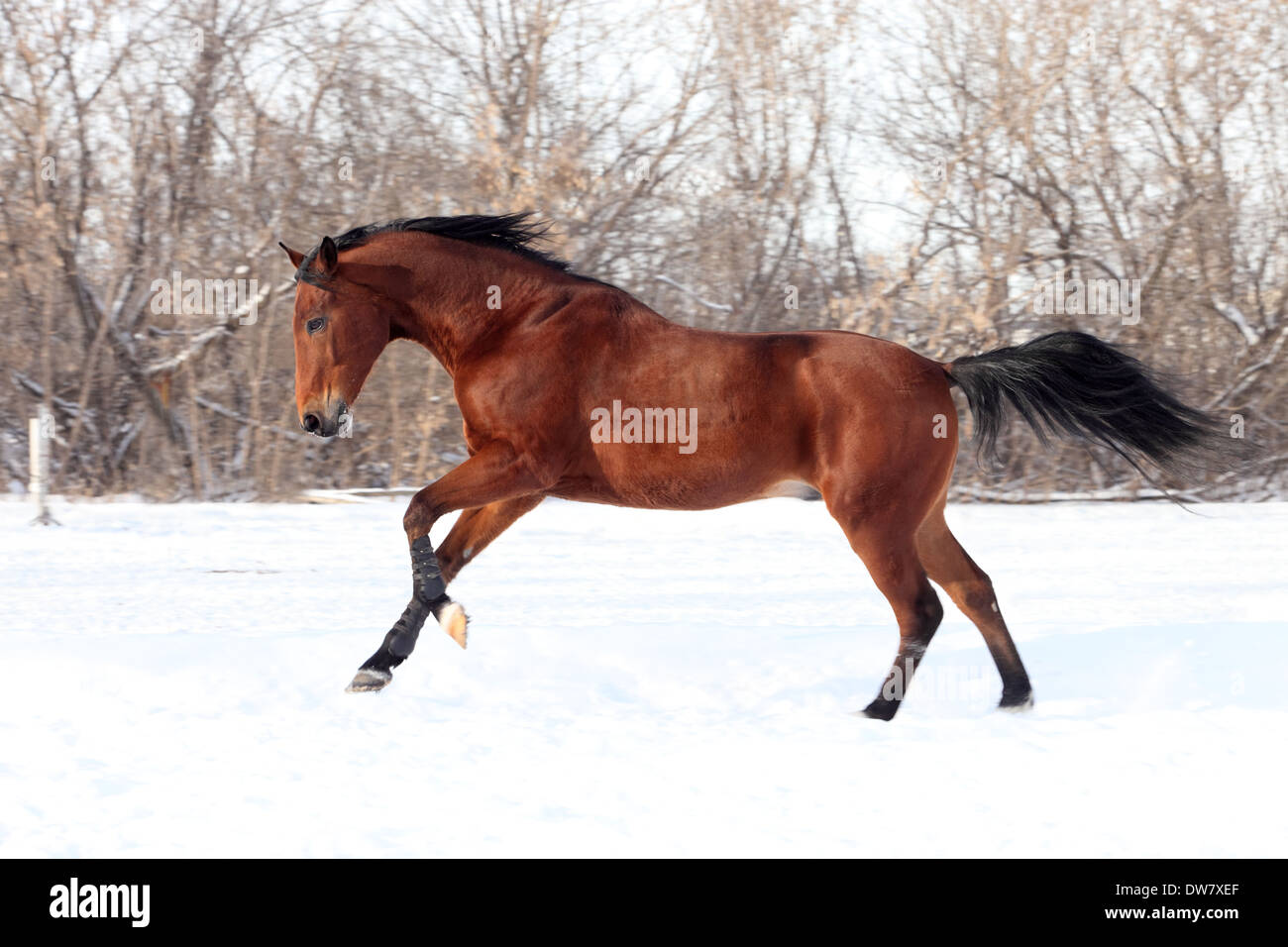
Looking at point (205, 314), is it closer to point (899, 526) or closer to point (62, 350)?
point (62, 350)

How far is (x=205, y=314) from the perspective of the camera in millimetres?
12438

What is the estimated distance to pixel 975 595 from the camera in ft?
14.2

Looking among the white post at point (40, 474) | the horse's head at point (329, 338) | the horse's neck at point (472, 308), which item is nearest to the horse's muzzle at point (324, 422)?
the horse's head at point (329, 338)

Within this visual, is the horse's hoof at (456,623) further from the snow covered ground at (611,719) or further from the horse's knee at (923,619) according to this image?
the horse's knee at (923,619)

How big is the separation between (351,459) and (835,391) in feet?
30.1

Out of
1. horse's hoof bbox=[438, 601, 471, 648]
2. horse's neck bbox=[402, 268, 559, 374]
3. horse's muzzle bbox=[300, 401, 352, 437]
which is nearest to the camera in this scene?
horse's hoof bbox=[438, 601, 471, 648]

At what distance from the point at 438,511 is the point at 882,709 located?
5.31 ft

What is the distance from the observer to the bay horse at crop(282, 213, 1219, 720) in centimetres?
412

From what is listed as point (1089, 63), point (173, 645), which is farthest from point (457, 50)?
point (173, 645)

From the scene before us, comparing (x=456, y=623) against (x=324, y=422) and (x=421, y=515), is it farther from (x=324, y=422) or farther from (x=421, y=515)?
(x=324, y=422)

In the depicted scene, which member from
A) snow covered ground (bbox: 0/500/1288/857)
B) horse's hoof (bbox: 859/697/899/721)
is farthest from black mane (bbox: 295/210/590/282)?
horse's hoof (bbox: 859/697/899/721)

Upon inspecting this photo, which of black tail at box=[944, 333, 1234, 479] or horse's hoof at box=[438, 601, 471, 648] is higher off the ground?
black tail at box=[944, 333, 1234, 479]

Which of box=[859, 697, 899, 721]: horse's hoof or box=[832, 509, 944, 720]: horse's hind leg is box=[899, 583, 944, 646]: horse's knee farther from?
box=[859, 697, 899, 721]: horse's hoof

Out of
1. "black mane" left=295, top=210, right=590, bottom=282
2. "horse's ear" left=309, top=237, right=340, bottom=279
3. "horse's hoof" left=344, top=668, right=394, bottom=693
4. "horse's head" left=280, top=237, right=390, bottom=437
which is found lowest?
"horse's hoof" left=344, top=668, right=394, bottom=693
